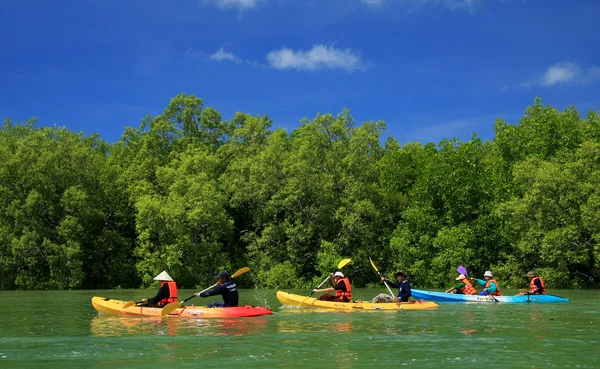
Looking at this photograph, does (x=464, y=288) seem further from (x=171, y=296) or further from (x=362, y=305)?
(x=171, y=296)

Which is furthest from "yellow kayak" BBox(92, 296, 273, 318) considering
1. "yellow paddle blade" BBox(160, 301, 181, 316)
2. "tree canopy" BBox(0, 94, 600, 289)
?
"tree canopy" BBox(0, 94, 600, 289)

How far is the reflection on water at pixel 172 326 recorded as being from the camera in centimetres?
1629

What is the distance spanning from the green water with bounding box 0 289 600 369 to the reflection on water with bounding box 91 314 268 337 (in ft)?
0.09

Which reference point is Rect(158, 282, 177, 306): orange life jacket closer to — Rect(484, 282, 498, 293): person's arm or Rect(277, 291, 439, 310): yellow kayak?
Rect(277, 291, 439, 310): yellow kayak

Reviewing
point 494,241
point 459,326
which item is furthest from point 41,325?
point 494,241

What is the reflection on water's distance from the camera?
1629 cm

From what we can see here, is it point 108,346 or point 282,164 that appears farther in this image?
point 282,164

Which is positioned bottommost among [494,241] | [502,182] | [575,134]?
[494,241]

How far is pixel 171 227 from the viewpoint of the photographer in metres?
46.8

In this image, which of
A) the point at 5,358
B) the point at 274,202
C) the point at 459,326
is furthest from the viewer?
the point at 274,202

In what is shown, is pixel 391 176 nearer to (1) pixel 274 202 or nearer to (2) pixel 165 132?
(1) pixel 274 202

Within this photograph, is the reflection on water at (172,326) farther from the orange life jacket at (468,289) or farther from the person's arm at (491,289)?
the person's arm at (491,289)

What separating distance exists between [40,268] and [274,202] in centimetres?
1619

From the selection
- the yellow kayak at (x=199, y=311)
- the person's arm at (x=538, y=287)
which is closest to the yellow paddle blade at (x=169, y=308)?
the yellow kayak at (x=199, y=311)
